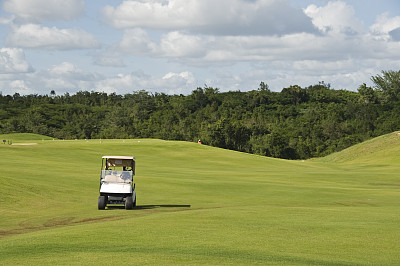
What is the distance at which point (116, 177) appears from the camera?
1150 inches

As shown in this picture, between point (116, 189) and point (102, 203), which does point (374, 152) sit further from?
point (102, 203)

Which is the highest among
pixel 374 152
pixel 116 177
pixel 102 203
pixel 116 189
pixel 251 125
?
pixel 251 125

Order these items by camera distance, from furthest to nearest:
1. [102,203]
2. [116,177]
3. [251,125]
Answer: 1. [251,125]
2. [116,177]
3. [102,203]

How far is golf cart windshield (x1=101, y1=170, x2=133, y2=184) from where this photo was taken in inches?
1145

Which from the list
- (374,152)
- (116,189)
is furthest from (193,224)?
(374,152)

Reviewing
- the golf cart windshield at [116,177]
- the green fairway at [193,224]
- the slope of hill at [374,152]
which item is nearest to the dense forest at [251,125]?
the slope of hill at [374,152]

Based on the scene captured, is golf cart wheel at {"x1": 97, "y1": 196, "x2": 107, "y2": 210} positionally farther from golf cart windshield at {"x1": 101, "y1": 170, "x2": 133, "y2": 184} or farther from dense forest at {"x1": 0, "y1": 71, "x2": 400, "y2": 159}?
dense forest at {"x1": 0, "y1": 71, "x2": 400, "y2": 159}

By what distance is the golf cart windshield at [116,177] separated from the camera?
29.1 meters

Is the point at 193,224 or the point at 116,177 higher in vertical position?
the point at 116,177

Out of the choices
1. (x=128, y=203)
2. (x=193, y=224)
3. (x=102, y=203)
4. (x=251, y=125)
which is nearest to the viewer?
(x=193, y=224)

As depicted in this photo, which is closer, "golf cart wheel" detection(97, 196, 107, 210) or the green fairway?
the green fairway

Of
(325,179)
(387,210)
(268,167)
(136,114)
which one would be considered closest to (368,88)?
(136,114)

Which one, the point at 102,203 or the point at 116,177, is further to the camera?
the point at 116,177

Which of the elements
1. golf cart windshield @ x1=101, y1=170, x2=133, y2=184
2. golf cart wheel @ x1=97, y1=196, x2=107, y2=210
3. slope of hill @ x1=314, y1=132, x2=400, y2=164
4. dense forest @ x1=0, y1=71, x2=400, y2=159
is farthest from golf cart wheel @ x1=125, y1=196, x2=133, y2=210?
dense forest @ x1=0, y1=71, x2=400, y2=159
